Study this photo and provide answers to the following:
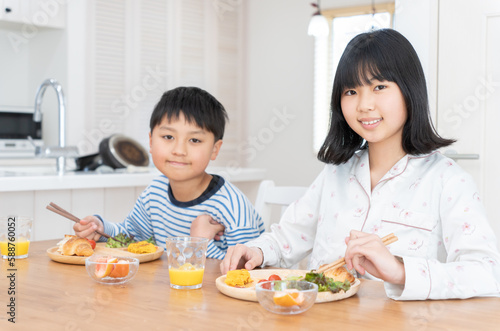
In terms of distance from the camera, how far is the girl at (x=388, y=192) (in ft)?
3.72

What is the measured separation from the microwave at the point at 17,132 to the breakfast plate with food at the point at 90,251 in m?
3.17

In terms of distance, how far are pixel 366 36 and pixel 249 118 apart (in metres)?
4.27

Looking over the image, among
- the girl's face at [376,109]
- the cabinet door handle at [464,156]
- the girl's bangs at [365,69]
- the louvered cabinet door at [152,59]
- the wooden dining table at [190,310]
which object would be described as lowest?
the wooden dining table at [190,310]

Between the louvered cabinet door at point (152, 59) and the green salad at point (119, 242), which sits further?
the louvered cabinet door at point (152, 59)

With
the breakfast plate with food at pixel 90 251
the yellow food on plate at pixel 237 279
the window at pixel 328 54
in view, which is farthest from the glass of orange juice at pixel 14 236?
the window at pixel 328 54

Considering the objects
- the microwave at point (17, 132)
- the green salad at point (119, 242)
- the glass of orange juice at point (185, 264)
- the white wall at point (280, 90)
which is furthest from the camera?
the white wall at point (280, 90)

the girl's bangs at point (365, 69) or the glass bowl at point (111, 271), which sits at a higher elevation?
the girl's bangs at point (365, 69)

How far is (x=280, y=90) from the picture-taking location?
17.3ft

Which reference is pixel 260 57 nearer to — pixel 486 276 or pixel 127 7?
pixel 127 7

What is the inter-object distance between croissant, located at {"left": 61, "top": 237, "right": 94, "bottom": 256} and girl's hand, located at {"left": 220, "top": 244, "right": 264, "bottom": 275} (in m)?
0.33

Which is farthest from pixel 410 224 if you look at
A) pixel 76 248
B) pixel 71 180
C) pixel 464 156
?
pixel 71 180

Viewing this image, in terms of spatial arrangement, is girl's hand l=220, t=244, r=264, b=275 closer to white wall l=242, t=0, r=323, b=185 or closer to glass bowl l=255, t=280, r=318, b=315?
glass bowl l=255, t=280, r=318, b=315

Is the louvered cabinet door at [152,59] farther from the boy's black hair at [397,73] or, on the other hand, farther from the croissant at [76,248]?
the boy's black hair at [397,73]

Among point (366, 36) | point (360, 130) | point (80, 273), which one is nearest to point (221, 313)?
point (80, 273)
